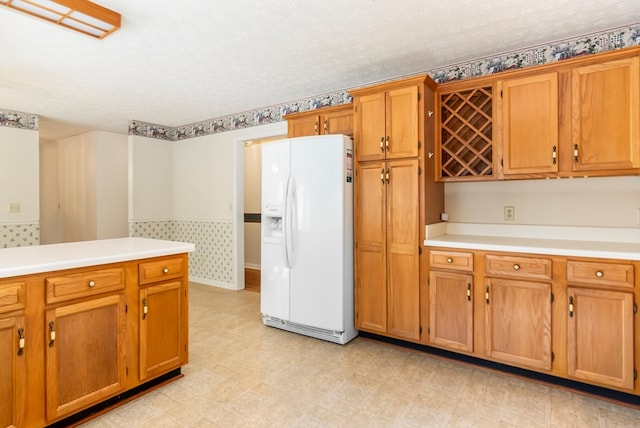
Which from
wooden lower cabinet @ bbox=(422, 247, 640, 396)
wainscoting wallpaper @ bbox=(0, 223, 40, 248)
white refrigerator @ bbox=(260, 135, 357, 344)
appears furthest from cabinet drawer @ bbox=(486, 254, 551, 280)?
wainscoting wallpaper @ bbox=(0, 223, 40, 248)

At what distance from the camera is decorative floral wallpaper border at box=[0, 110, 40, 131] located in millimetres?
4238

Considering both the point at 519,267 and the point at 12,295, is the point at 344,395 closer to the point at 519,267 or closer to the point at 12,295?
the point at 519,267

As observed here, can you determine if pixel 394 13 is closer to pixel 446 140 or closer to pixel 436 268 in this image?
pixel 446 140

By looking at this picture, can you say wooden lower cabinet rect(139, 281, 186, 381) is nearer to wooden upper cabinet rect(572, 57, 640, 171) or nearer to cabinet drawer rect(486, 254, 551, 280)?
cabinet drawer rect(486, 254, 551, 280)

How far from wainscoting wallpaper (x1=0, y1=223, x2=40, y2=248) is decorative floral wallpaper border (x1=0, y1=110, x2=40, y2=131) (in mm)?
1281

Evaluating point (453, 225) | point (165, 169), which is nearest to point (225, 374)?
point (453, 225)

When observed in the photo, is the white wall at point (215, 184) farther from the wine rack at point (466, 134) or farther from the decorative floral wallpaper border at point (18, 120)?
the wine rack at point (466, 134)

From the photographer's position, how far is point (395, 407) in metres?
2.03

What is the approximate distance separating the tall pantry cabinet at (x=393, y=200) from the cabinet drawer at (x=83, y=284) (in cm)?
184

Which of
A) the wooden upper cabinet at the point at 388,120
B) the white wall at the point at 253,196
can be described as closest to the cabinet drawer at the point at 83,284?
the wooden upper cabinet at the point at 388,120

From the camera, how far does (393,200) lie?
2801 mm

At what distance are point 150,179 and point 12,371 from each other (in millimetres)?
3980

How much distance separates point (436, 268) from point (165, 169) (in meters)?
4.50

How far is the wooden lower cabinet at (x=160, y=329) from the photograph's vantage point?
213 centimetres
